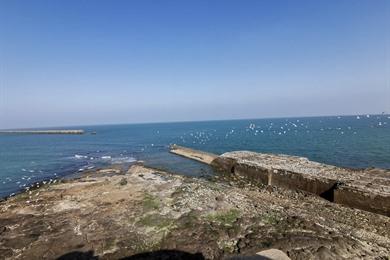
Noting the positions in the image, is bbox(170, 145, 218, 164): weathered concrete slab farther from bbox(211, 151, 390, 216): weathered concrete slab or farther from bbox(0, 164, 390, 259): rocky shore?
bbox(0, 164, 390, 259): rocky shore

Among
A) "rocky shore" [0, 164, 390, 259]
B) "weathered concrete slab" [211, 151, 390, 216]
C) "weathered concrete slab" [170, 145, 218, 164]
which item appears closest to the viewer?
"rocky shore" [0, 164, 390, 259]

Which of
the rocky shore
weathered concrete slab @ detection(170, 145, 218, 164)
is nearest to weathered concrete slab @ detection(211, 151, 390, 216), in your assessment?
the rocky shore

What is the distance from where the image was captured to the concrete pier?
15.4 m

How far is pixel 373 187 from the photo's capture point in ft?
53.1

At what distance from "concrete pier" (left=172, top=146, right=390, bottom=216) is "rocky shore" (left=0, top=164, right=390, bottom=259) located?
695 millimetres

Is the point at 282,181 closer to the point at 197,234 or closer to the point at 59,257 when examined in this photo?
the point at 197,234

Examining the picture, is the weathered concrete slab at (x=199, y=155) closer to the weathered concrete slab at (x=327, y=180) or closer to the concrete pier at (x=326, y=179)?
the concrete pier at (x=326, y=179)

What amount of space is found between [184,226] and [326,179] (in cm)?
1147

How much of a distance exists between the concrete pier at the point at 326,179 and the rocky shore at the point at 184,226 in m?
0.69

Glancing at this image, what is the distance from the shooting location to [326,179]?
18656 millimetres

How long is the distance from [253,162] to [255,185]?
13.7 feet

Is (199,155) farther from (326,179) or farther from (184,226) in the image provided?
(184,226)

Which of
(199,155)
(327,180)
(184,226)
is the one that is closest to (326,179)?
(327,180)

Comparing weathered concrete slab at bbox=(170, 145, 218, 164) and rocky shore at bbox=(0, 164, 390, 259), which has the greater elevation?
rocky shore at bbox=(0, 164, 390, 259)
